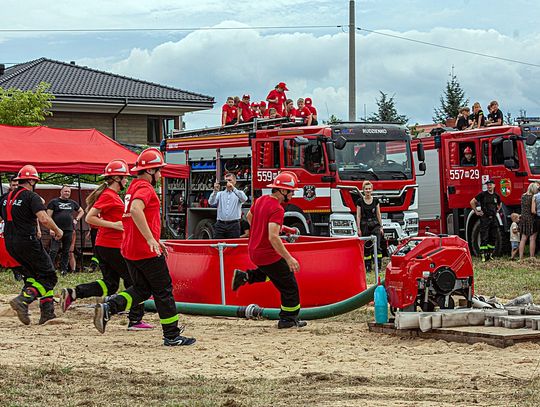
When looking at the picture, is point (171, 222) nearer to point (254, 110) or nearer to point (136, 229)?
point (254, 110)

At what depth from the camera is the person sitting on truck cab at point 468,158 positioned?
23.3 meters

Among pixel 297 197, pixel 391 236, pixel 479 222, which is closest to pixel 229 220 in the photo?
pixel 297 197

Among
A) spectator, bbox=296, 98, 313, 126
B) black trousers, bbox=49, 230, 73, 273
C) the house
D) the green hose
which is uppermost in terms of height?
the house

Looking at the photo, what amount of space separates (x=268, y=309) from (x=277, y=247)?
1.30m

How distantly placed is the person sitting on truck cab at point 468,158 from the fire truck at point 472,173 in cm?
2

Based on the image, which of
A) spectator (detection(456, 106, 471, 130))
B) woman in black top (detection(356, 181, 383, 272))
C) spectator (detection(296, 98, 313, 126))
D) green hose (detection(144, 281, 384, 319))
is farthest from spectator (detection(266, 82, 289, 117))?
green hose (detection(144, 281, 384, 319))

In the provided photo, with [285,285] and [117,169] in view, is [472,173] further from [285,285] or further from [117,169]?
[117,169]

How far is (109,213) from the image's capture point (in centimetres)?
1241

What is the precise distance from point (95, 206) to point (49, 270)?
1064mm

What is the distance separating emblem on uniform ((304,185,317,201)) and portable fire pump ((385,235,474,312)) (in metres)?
10.2

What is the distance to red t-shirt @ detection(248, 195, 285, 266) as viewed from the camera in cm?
1171

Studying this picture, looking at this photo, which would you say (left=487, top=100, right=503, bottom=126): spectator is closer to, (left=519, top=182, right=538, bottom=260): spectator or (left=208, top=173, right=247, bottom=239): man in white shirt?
(left=519, top=182, right=538, bottom=260): spectator

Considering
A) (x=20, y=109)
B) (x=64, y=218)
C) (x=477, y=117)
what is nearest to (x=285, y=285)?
(x=64, y=218)

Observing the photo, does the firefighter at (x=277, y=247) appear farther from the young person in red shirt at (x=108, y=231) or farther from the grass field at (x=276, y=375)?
the young person in red shirt at (x=108, y=231)
